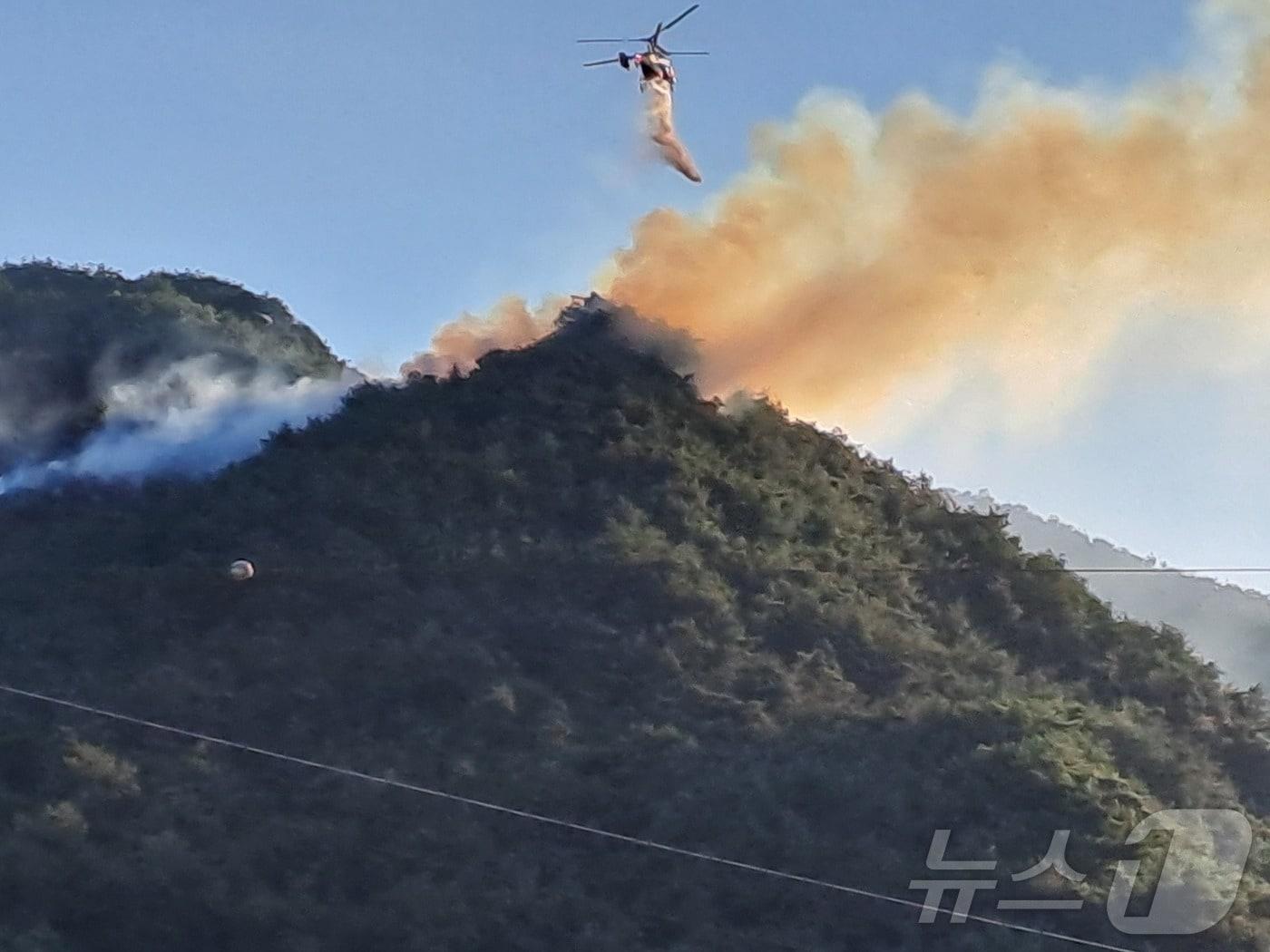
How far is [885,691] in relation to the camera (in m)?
48.7

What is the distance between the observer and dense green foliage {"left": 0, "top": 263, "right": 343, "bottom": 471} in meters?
73.9

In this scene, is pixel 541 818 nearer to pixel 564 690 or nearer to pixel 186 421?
pixel 564 690

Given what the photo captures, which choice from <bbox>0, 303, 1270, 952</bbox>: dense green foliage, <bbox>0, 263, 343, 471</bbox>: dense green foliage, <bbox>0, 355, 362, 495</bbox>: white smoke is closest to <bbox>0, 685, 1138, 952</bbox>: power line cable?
<bbox>0, 303, 1270, 952</bbox>: dense green foliage

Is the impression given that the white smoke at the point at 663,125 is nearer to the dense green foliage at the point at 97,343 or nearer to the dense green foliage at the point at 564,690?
the dense green foliage at the point at 564,690

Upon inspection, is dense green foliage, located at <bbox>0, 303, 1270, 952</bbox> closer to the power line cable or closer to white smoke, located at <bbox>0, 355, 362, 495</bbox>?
the power line cable

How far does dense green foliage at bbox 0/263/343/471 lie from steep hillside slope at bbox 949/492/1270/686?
111 ft

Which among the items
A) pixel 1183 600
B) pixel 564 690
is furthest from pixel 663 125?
pixel 1183 600

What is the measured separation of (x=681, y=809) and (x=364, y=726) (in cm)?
957

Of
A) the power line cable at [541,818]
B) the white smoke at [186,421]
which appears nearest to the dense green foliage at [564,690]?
the power line cable at [541,818]

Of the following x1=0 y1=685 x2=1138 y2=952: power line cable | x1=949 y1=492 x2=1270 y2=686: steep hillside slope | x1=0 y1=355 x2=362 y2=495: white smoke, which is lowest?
x1=0 y1=685 x2=1138 y2=952: power line cable

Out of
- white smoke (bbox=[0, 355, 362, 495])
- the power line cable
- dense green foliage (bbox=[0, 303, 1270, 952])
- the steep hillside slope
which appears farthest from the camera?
the steep hillside slope

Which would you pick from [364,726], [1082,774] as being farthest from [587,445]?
[1082,774]

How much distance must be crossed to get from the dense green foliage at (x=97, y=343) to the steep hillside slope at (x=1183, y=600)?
1328 inches

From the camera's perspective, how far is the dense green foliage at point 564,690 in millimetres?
38875
